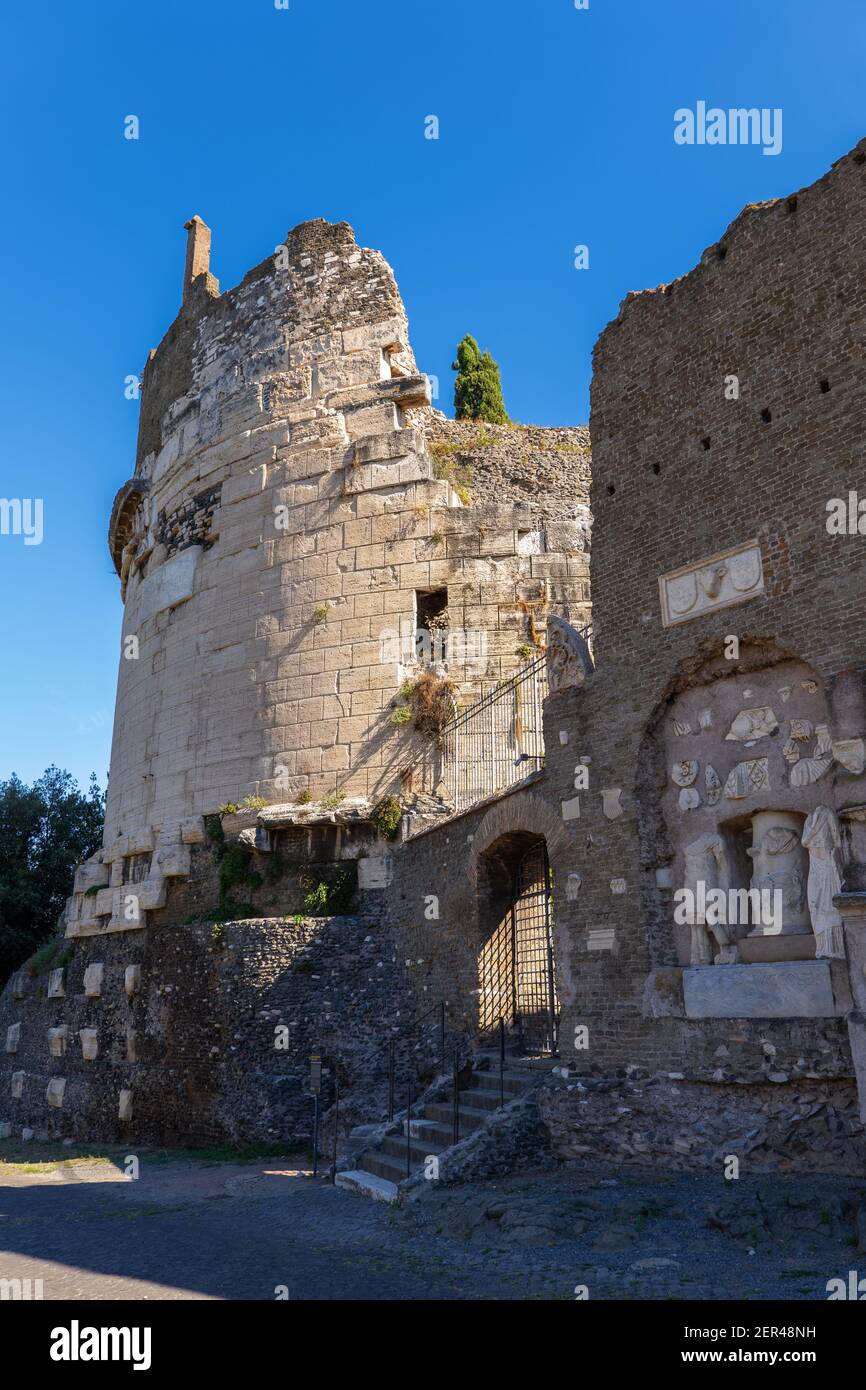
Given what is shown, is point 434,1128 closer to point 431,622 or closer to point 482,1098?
point 482,1098

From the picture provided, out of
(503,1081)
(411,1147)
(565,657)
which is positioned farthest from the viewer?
(565,657)

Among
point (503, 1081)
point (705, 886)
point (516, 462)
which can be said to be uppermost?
point (516, 462)

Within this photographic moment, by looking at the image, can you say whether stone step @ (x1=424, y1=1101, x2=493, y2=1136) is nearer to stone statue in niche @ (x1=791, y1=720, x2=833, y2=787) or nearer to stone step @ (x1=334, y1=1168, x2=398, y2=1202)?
stone step @ (x1=334, y1=1168, x2=398, y2=1202)

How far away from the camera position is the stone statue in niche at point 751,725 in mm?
8453

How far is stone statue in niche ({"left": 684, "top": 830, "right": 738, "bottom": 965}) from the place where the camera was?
8453 mm

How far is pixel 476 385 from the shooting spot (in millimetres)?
27094

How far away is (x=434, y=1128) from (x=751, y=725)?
177 inches

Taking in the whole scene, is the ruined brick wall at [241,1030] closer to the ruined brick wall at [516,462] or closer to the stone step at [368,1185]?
the stone step at [368,1185]

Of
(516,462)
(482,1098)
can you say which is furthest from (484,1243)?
(516,462)

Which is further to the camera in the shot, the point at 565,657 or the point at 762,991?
the point at 565,657

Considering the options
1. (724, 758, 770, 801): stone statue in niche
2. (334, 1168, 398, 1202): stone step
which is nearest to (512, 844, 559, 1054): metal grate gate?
(334, 1168, 398, 1202): stone step

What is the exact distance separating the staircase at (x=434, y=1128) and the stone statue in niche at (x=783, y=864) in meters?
2.87

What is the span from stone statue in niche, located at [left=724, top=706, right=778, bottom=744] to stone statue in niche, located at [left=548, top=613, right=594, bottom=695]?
5.39 ft

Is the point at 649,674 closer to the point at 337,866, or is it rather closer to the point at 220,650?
the point at 337,866
